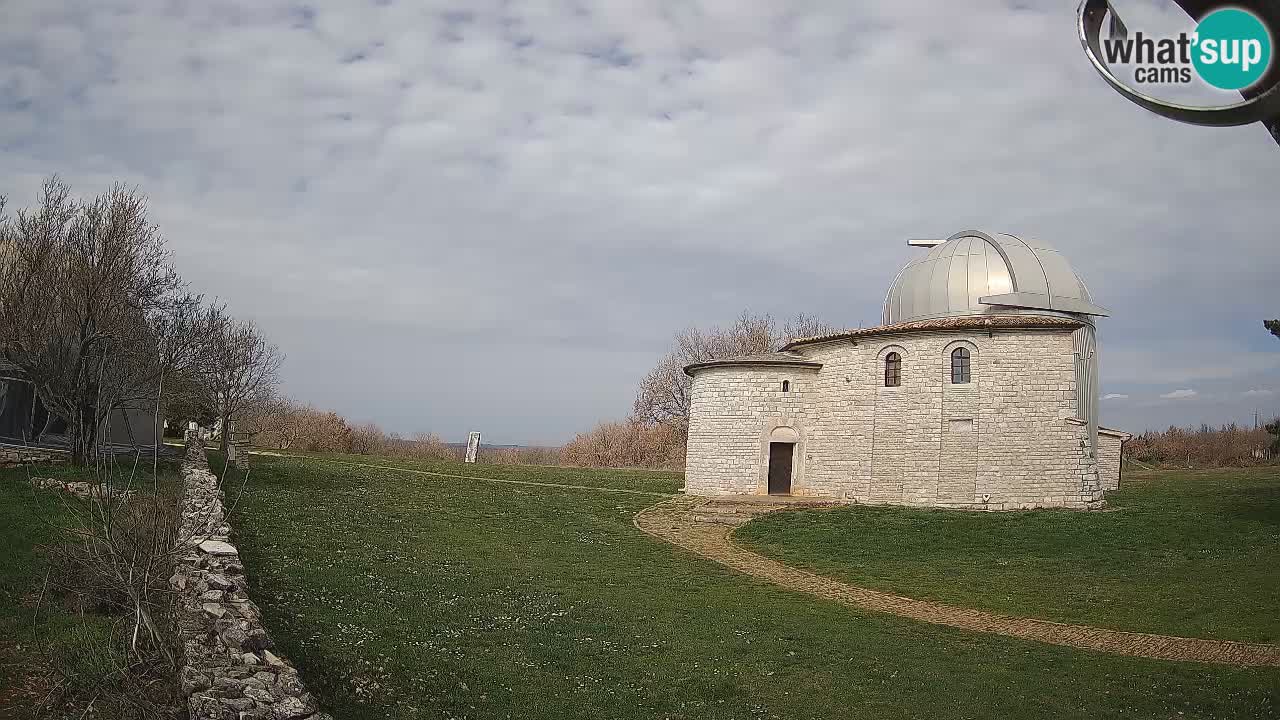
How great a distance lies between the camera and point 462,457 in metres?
51.7

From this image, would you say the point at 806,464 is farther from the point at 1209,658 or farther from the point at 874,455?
the point at 1209,658

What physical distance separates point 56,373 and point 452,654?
1554 centimetres

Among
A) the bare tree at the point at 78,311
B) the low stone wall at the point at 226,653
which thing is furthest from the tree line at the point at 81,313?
the low stone wall at the point at 226,653

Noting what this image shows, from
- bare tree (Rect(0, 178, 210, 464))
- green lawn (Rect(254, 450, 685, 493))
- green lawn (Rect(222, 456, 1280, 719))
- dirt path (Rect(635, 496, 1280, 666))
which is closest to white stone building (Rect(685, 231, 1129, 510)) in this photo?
green lawn (Rect(254, 450, 685, 493))

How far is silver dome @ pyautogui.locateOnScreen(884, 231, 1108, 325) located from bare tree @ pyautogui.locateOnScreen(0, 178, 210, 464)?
22.4 m

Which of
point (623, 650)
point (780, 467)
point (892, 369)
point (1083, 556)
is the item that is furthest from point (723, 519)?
point (623, 650)

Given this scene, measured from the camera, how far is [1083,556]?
1788cm

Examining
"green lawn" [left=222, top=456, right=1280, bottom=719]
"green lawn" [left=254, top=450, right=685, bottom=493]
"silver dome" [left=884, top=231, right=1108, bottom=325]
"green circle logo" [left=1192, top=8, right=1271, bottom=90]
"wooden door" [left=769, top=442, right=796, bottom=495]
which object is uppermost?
"silver dome" [left=884, top=231, right=1108, bottom=325]

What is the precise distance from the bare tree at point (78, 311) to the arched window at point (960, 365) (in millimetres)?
21617

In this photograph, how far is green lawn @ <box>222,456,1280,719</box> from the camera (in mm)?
8070

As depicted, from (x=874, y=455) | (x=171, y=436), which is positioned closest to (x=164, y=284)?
(x=874, y=455)

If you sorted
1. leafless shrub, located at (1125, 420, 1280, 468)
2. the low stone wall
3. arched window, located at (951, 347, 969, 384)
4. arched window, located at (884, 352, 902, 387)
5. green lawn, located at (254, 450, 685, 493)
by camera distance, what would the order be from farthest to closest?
leafless shrub, located at (1125, 420, 1280, 468) → green lawn, located at (254, 450, 685, 493) → arched window, located at (884, 352, 902, 387) → arched window, located at (951, 347, 969, 384) → the low stone wall

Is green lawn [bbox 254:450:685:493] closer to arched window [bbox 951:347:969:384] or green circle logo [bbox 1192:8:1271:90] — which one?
arched window [bbox 951:347:969:384]

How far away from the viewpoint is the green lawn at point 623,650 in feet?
26.5
